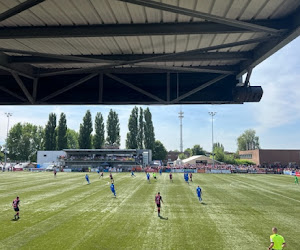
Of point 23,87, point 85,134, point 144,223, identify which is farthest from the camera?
point 85,134

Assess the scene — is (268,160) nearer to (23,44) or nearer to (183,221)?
(183,221)

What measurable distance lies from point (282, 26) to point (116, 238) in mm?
10547

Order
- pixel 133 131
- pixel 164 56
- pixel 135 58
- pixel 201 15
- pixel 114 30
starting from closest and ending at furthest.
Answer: pixel 201 15 < pixel 114 30 < pixel 164 56 < pixel 135 58 < pixel 133 131

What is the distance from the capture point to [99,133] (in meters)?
82.8

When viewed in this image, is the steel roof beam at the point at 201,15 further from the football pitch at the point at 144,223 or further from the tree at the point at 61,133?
the tree at the point at 61,133

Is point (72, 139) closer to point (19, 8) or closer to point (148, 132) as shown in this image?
point (148, 132)

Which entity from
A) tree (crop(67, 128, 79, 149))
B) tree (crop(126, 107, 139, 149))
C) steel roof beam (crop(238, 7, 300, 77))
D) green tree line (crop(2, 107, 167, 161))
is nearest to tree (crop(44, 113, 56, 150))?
green tree line (crop(2, 107, 167, 161))

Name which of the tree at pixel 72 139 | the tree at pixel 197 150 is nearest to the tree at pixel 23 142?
the tree at pixel 72 139

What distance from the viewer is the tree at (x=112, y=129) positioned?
274 feet

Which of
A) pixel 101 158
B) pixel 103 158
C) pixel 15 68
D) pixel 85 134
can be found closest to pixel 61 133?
pixel 85 134

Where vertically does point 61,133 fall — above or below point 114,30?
above

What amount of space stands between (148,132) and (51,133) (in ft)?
111

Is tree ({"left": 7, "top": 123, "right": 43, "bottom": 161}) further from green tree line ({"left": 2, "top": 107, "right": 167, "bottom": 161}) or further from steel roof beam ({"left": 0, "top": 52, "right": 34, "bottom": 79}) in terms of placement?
steel roof beam ({"left": 0, "top": 52, "right": 34, "bottom": 79})

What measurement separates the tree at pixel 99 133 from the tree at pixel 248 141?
82082 millimetres
